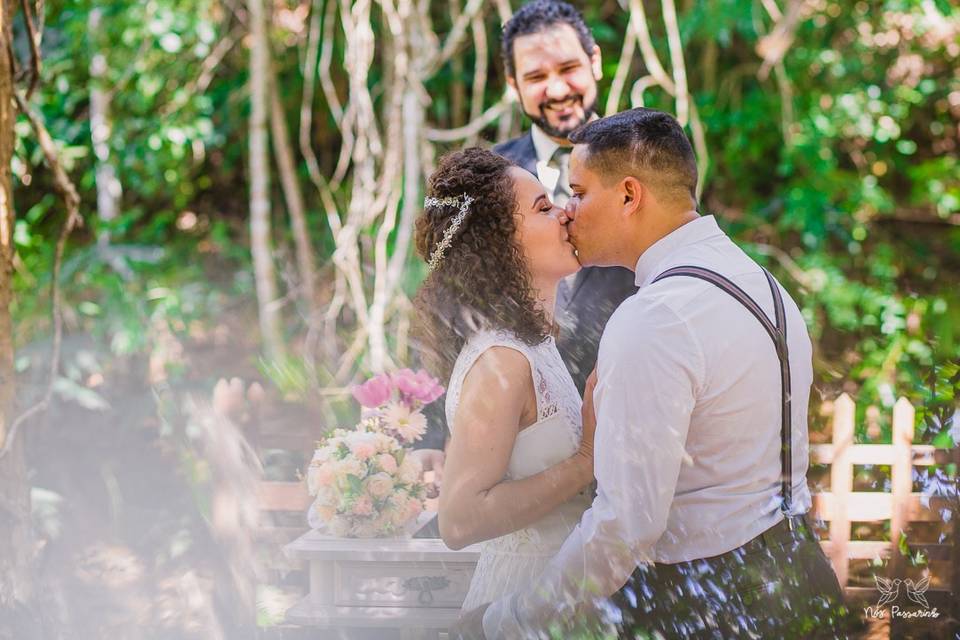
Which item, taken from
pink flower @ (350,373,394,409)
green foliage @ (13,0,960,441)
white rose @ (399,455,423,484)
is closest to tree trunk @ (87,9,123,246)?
green foliage @ (13,0,960,441)

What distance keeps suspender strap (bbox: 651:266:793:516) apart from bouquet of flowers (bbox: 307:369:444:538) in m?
0.94

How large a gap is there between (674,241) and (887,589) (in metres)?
1.70

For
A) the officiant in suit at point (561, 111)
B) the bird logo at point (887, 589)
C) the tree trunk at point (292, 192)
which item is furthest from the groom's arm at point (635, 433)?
the tree trunk at point (292, 192)

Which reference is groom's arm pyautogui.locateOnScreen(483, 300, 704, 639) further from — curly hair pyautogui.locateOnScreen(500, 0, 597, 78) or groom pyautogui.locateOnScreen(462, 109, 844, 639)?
curly hair pyautogui.locateOnScreen(500, 0, 597, 78)

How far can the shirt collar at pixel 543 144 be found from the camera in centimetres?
324

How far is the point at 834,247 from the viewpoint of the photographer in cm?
760

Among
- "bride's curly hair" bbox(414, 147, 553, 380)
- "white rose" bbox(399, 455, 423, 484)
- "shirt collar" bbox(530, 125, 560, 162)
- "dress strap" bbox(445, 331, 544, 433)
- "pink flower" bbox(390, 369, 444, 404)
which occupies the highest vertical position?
"shirt collar" bbox(530, 125, 560, 162)

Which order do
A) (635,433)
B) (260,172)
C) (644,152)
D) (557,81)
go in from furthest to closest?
(260,172), (557,81), (644,152), (635,433)

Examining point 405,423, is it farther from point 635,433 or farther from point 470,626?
point 635,433

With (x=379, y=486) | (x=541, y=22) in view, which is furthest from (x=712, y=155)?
(x=379, y=486)

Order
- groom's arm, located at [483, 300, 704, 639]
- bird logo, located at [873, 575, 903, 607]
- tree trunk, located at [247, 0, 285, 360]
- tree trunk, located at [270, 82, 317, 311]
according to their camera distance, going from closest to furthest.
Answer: groom's arm, located at [483, 300, 704, 639] → bird logo, located at [873, 575, 903, 607] → tree trunk, located at [247, 0, 285, 360] → tree trunk, located at [270, 82, 317, 311]

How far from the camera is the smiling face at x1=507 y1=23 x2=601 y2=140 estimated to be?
320cm

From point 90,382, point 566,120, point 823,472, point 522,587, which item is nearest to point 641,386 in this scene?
point 522,587

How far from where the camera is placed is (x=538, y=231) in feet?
6.58
